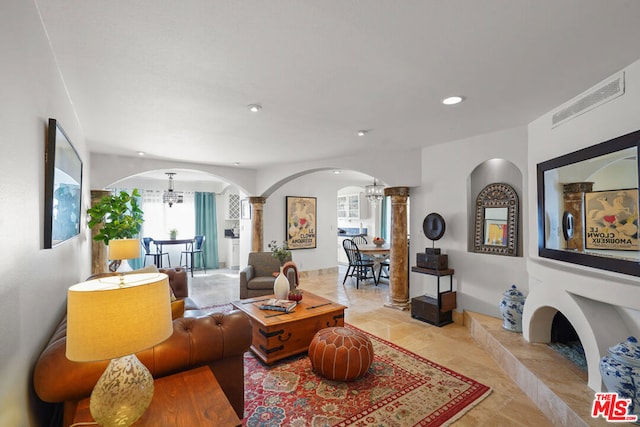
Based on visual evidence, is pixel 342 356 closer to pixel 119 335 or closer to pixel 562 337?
pixel 119 335

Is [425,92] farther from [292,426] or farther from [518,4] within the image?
[292,426]

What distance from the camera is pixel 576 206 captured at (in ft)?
7.88

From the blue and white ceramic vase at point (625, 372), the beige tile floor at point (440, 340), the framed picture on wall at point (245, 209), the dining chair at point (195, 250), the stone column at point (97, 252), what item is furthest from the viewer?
the dining chair at point (195, 250)

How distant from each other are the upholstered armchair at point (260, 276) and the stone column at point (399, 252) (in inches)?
66.6

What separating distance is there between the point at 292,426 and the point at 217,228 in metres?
7.32

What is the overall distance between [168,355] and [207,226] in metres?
7.38

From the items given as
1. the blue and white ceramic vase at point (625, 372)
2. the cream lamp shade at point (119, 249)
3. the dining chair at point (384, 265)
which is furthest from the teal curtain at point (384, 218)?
the blue and white ceramic vase at point (625, 372)

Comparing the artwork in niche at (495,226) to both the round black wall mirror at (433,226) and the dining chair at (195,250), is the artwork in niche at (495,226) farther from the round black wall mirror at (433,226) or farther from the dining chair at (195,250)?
the dining chair at (195,250)

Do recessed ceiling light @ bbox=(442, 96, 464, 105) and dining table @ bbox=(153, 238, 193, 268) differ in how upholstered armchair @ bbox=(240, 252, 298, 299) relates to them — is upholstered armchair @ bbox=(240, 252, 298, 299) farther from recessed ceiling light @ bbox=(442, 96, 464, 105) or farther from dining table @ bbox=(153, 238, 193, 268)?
dining table @ bbox=(153, 238, 193, 268)

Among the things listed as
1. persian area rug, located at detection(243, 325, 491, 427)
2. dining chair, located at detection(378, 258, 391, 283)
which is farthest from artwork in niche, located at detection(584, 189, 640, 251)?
dining chair, located at detection(378, 258, 391, 283)

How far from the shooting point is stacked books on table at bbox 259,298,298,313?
3.11m

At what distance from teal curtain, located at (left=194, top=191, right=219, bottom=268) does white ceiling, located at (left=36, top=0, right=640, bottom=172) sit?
5308 millimetres

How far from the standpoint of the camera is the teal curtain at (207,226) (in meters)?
8.41

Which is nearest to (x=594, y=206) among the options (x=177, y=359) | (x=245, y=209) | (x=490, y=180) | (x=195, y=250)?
(x=490, y=180)
